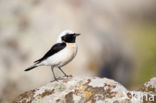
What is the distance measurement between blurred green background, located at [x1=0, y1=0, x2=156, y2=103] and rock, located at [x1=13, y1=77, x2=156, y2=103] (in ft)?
22.6

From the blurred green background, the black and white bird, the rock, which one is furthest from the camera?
the blurred green background

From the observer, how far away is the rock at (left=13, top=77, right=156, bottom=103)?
1049cm

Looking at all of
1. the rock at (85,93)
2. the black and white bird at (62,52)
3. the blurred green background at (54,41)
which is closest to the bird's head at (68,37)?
the black and white bird at (62,52)

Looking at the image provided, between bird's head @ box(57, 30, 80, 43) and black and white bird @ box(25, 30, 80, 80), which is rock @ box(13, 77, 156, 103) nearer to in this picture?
black and white bird @ box(25, 30, 80, 80)

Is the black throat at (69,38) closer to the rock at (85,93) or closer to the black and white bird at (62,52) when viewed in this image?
the black and white bird at (62,52)

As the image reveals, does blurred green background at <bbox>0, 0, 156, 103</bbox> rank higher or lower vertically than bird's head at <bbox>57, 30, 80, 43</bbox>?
lower

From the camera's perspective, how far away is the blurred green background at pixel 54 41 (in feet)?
61.2

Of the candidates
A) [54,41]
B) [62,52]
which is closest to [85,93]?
[62,52]

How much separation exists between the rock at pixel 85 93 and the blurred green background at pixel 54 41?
6.90m

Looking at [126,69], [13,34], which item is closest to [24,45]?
[13,34]

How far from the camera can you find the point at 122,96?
1049cm

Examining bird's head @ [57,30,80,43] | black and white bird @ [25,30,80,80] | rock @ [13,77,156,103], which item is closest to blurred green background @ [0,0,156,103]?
black and white bird @ [25,30,80,80]

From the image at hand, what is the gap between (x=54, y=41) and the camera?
19.2 m

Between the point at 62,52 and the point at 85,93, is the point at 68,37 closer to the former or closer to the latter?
the point at 62,52
